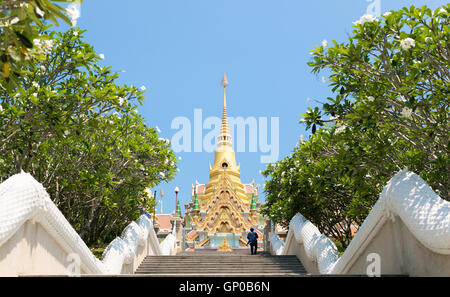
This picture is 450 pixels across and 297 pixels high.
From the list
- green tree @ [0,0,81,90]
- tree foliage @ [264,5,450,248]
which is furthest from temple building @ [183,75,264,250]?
green tree @ [0,0,81,90]

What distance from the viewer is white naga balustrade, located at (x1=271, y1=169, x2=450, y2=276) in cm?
437

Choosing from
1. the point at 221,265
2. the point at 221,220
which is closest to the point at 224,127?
the point at 221,220

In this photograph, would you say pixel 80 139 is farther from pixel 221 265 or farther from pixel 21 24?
pixel 21 24

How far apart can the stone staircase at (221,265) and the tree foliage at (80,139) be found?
2.52 metres

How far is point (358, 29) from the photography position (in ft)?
23.0

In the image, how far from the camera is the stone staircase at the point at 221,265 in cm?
906

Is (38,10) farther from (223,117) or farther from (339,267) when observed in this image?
(223,117)

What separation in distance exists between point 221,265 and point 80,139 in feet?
14.8

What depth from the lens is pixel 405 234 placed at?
17.0 feet

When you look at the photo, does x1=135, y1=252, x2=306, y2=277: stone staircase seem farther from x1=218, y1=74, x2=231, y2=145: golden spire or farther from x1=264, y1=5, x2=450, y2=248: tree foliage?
x1=218, y1=74, x2=231, y2=145: golden spire

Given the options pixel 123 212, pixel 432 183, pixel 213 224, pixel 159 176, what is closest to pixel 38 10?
pixel 432 183

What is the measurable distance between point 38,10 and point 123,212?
1304cm

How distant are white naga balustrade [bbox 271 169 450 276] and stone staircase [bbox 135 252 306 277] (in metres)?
2.28
